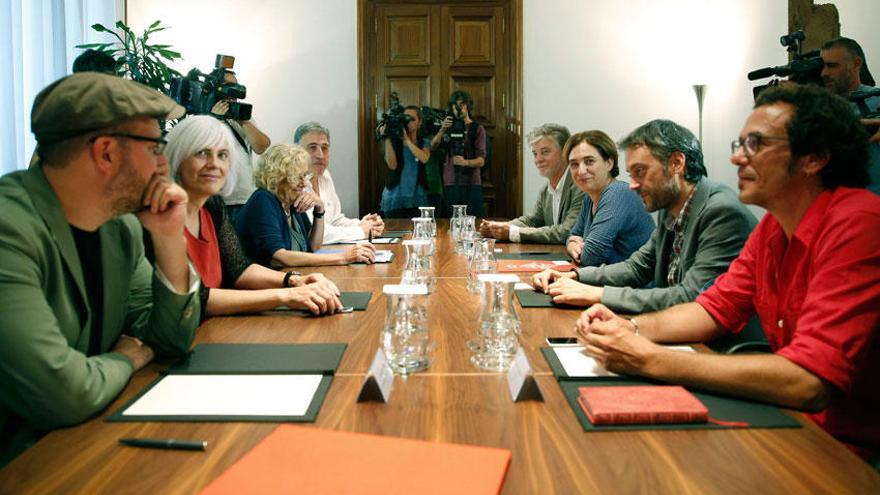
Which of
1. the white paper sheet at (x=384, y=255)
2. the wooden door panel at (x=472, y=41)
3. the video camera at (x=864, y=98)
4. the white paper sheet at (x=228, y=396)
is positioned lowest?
the white paper sheet at (x=228, y=396)

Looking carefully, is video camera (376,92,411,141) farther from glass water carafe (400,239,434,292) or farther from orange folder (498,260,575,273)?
glass water carafe (400,239,434,292)

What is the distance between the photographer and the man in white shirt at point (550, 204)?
4016 mm

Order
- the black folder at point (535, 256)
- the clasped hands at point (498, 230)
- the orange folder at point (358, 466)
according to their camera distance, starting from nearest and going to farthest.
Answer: the orange folder at point (358, 466) < the black folder at point (535, 256) < the clasped hands at point (498, 230)

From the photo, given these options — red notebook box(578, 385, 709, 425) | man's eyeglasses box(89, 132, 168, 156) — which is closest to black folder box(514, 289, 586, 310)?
red notebook box(578, 385, 709, 425)

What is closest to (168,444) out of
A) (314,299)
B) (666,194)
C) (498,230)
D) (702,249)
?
(314,299)

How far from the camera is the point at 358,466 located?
969mm

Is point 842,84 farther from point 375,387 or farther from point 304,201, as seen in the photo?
point 375,387

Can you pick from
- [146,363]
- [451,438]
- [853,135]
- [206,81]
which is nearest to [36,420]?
[146,363]

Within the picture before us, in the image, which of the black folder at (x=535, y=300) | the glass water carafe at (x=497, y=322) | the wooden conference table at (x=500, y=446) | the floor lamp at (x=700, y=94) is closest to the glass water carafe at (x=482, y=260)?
the black folder at (x=535, y=300)

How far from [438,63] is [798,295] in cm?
505

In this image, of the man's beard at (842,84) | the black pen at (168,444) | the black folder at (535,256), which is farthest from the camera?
the man's beard at (842,84)

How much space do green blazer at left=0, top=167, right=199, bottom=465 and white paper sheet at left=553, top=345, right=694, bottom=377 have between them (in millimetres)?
801

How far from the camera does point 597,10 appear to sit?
20.5 ft

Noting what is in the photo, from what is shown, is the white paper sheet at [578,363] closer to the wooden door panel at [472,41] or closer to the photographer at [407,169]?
the photographer at [407,169]
